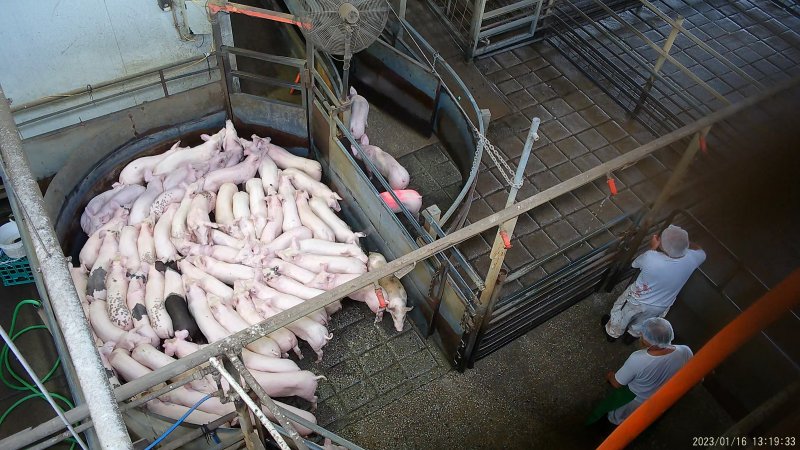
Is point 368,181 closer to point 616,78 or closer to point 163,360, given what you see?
point 163,360

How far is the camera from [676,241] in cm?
489

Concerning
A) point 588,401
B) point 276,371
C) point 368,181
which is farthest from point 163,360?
point 588,401

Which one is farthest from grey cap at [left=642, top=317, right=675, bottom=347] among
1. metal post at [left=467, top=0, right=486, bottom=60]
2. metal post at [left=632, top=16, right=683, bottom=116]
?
metal post at [left=467, top=0, right=486, bottom=60]

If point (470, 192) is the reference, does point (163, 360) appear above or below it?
below

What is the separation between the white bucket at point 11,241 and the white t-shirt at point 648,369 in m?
5.12

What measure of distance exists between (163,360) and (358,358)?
1.61 meters

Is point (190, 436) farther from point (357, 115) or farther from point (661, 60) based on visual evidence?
point (661, 60)

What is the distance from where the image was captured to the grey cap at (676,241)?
4.88 m

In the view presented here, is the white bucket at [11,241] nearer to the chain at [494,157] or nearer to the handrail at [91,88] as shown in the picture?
the handrail at [91,88]

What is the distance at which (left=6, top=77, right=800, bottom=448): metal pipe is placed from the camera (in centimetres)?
254

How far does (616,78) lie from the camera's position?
7.76 m

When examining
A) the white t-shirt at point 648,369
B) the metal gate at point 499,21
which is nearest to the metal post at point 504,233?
the white t-shirt at point 648,369

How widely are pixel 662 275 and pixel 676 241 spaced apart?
31 cm

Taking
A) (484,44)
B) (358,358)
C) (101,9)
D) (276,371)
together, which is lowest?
(358,358)
